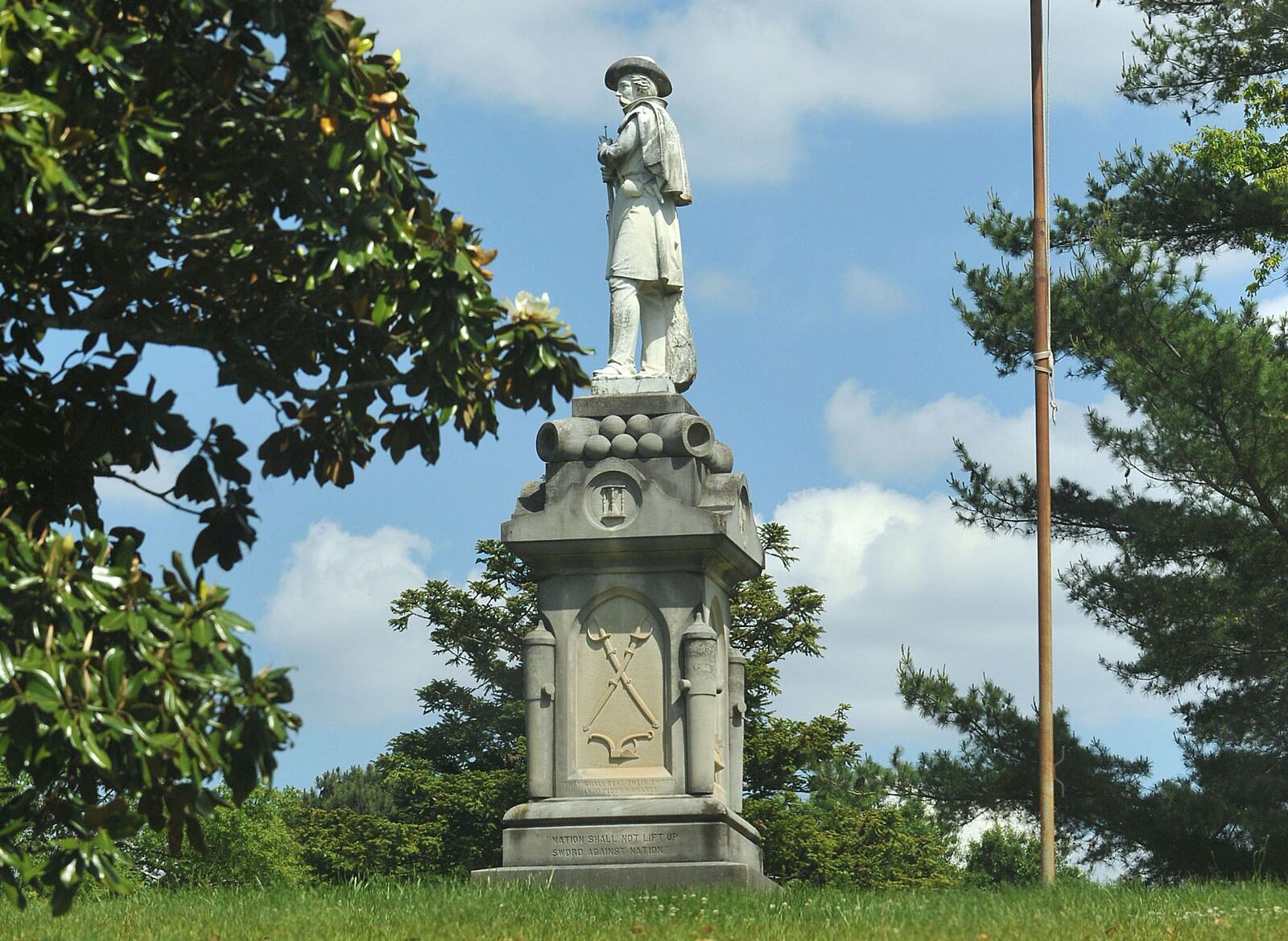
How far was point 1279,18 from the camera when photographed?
2266 centimetres

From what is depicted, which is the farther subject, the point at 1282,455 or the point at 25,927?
the point at 1282,455

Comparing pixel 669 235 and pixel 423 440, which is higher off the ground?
pixel 669 235

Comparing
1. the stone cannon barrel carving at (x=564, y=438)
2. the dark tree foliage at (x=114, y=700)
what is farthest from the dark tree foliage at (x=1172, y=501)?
the dark tree foliage at (x=114, y=700)

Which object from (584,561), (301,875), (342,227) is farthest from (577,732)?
(301,875)

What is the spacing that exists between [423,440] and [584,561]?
5.02m

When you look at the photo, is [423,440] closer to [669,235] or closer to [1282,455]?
[669,235]

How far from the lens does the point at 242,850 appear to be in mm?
39875

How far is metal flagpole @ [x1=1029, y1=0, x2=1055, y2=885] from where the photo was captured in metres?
14.4

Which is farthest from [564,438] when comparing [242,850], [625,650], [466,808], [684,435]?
[242,850]

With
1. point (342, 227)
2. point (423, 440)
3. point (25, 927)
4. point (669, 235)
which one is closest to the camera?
point (342, 227)

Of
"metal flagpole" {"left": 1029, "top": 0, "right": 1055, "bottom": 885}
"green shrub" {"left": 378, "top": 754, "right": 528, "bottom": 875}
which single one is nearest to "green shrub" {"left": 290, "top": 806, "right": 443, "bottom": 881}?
"green shrub" {"left": 378, "top": 754, "right": 528, "bottom": 875}

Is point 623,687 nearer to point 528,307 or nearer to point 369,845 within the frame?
point 528,307

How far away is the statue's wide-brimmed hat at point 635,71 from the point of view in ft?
44.6

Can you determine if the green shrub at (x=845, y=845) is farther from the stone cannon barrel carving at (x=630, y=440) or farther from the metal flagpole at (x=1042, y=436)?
the stone cannon barrel carving at (x=630, y=440)
